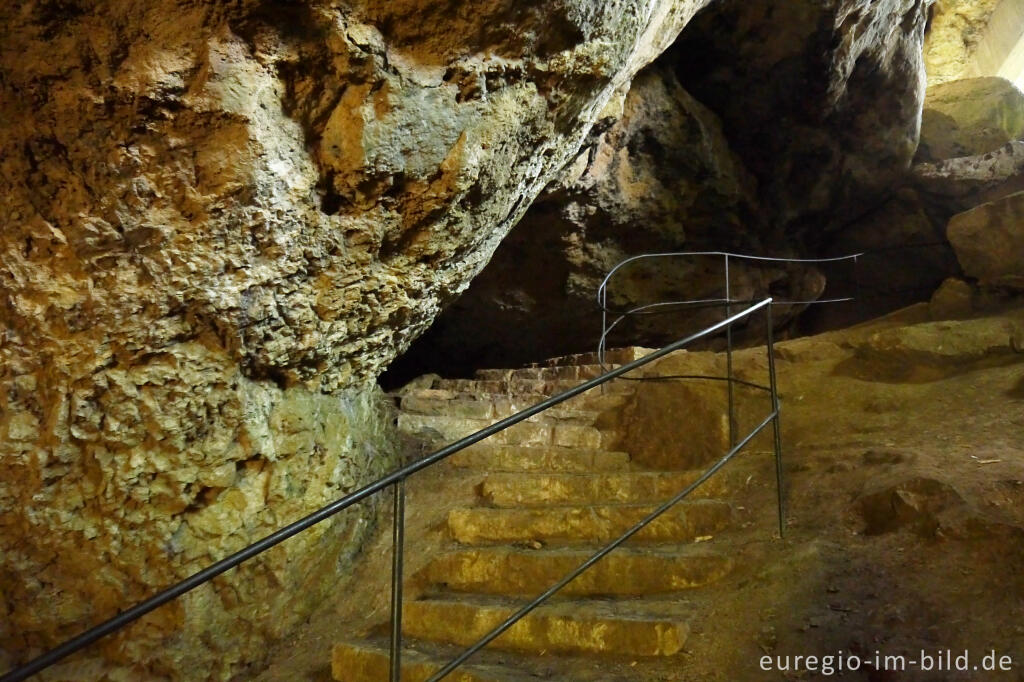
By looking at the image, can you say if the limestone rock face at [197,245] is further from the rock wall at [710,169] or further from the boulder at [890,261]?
the boulder at [890,261]

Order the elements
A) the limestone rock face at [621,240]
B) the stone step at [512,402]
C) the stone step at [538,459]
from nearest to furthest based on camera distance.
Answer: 1. the stone step at [538,459]
2. the stone step at [512,402]
3. the limestone rock face at [621,240]

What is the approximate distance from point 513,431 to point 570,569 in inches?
57.3

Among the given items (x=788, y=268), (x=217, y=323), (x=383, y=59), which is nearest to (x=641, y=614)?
(x=217, y=323)

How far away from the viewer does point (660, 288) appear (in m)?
6.95

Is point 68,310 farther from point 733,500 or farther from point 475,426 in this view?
point 733,500

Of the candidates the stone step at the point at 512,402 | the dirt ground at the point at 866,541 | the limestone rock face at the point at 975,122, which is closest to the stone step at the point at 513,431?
the stone step at the point at 512,402

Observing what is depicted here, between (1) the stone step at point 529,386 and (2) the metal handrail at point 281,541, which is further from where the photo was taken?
(1) the stone step at point 529,386

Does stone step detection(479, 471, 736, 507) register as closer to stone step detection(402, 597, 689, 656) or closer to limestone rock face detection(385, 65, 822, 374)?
stone step detection(402, 597, 689, 656)

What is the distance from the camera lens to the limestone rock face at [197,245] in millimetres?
2289

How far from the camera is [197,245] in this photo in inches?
95.5

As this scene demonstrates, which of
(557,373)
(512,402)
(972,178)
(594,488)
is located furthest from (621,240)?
(972,178)

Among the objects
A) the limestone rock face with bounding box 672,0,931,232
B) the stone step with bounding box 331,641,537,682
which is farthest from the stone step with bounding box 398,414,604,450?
the limestone rock face with bounding box 672,0,931,232

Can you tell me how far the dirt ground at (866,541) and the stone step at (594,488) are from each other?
13 cm

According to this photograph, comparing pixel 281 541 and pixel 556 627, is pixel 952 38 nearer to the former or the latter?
pixel 556 627
